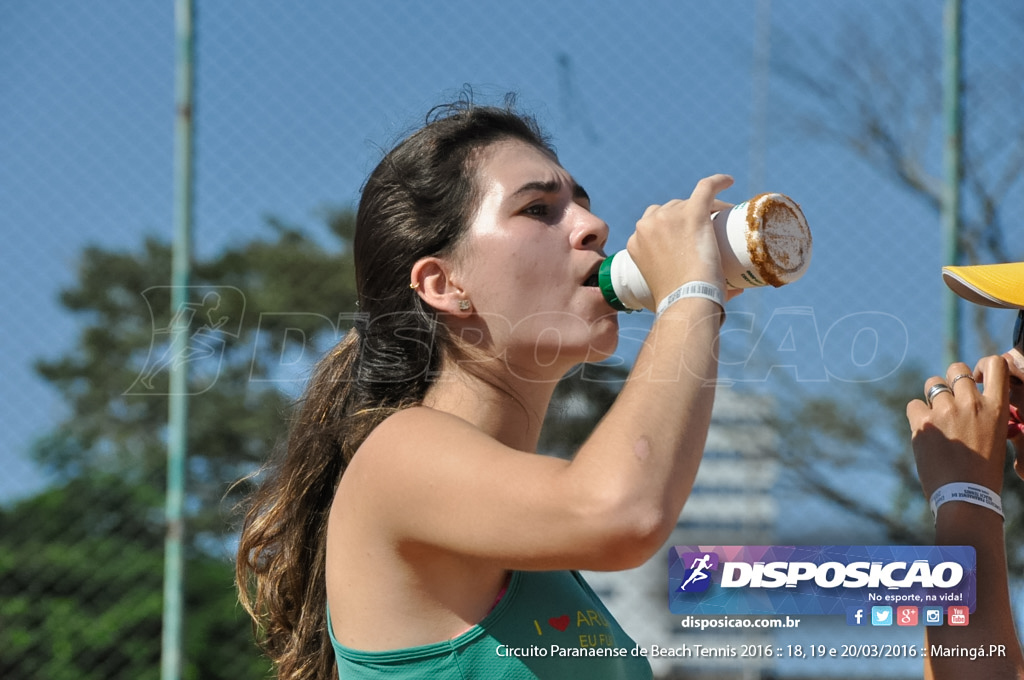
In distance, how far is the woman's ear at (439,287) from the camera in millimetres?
1603

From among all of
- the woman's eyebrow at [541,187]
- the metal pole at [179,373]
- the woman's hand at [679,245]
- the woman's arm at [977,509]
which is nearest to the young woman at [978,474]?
the woman's arm at [977,509]

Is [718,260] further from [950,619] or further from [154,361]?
[154,361]

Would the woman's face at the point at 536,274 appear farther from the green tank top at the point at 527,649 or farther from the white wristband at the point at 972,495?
the white wristband at the point at 972,495

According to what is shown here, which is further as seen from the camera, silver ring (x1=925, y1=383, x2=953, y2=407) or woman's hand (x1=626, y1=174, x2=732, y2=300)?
silver ring (x1=925, y1=383, x2=953, y2=407)

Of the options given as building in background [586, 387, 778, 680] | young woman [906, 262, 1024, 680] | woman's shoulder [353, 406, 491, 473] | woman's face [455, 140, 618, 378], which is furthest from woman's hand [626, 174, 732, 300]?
building in background [586, 387, 778, 680]

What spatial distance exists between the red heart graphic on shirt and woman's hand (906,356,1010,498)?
55cm

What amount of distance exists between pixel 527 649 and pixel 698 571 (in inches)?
15.4

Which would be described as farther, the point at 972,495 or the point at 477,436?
the point at 972,495

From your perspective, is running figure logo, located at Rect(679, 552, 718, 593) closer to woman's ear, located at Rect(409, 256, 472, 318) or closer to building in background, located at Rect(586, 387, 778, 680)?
woman's ear, located at Rect(409, 256, 472, 318)

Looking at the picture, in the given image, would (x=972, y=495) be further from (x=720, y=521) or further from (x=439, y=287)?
(x=720, y=521)

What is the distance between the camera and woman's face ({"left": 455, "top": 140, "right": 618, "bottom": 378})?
5.05 ft

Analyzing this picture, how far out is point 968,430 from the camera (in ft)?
4.93

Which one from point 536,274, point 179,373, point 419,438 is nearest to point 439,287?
point 536,274

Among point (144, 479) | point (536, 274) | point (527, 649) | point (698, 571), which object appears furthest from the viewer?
point (144, 479)
